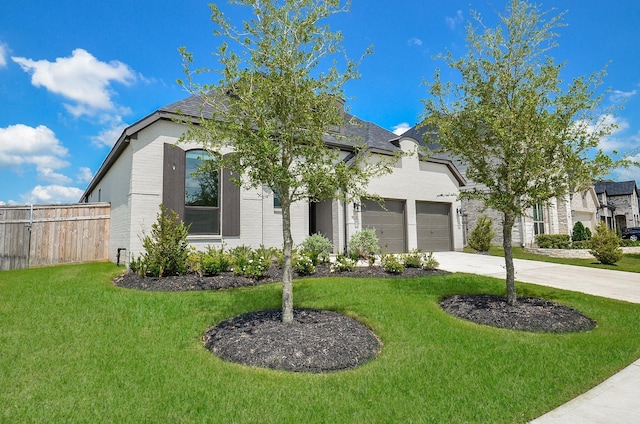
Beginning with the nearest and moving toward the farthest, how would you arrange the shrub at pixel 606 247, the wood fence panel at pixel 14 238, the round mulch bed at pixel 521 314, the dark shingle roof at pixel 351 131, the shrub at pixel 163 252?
1. the round mulch bed at pixel 521 314
2. the shrub at pixel 163 252
3. the wood fence panel at pixel 14 238
4. the dark shingle roof at pixel 351 131
5. the shrub at pixel 606 247

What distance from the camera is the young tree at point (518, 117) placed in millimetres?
5773

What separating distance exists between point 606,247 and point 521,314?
10.4 metres

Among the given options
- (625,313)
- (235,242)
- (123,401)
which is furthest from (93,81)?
(625,313)

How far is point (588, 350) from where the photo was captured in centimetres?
441

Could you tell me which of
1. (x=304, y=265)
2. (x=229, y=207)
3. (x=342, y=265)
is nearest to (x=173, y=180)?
(x=229, y=207)

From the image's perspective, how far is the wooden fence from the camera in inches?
400

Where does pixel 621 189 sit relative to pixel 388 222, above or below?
above

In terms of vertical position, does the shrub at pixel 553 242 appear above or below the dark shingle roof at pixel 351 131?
below

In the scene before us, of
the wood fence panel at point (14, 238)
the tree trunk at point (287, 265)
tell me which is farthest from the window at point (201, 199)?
the tree trunk at point (287, 265)

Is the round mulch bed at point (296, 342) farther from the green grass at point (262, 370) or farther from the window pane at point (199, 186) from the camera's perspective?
the window pane at point (199, 186)

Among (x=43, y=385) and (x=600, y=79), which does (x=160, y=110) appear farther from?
(x=600, y=79)

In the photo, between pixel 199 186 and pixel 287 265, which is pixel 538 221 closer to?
pixel 199 186

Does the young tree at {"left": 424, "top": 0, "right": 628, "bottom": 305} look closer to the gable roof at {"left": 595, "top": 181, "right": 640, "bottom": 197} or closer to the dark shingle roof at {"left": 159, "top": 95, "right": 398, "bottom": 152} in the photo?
the dark shingle roof at {"left": 159, "top": 95, "right": 398, "bottom": 152}

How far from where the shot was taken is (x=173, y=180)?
10.1m
